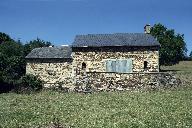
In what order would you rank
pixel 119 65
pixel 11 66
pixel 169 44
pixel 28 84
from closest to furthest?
pixel 28 84 → pixel 119 65 → pixel 11 66 → pixel 169 44

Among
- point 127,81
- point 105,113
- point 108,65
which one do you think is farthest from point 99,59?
point 105,113

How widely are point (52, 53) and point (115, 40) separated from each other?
7380 mm

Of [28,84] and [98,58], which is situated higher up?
[98,58]

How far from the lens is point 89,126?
44.6 ft

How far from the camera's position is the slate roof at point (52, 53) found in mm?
34812

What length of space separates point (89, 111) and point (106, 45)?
16.6 meters

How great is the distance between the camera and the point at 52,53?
35656mm

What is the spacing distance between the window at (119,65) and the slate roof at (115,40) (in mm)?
1843

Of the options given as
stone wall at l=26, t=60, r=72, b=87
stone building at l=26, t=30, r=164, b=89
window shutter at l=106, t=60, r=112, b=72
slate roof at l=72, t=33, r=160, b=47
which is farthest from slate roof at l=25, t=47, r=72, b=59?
window shutter at l=106, t=60, r=112, b=72

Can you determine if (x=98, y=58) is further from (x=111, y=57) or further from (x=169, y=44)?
(x=169, y=44)

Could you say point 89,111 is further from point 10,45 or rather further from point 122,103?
point 10,45

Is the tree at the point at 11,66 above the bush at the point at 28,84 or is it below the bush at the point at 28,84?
above

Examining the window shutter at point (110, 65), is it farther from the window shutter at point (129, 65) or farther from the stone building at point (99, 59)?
the window shutter at point (129, 65)

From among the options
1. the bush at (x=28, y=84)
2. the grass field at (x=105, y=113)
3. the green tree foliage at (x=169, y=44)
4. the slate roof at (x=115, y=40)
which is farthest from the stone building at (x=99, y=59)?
the green tree foliage at (x=169, y=44)
